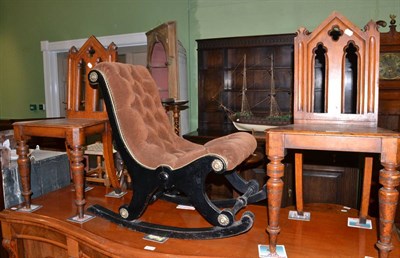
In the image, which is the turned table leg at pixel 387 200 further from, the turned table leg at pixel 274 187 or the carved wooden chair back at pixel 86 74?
the carved wooden chair back at pixel 86 74

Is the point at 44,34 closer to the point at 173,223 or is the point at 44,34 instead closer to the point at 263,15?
the point at 263,15

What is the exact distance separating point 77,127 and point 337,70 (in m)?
1.42

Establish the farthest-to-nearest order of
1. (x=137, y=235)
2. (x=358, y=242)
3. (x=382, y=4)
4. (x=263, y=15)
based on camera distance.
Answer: (x=263, y=15)
(x=382, y=4)
(x=137, y=235)
(x=358, y=242)

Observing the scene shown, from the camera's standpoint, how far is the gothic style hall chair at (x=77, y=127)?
6.12ft

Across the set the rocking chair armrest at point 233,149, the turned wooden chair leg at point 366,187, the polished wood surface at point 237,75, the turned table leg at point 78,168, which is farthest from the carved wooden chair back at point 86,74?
the polished wood surface at point 237,75

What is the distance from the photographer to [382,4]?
3.76m

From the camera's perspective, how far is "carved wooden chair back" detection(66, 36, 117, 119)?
2.26 metres

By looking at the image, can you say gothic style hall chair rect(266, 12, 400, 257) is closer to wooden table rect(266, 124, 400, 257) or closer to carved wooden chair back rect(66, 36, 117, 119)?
wooden table rect(266, 124, 400, 257)

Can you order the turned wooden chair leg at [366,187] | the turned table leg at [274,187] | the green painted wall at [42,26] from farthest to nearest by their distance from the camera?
the green painted wall at [42,26] → the turned wooden chair leg at [366,187] → the turned table leg at [274,187]

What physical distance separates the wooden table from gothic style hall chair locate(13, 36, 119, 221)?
3.40 feet

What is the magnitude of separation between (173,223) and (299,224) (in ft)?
2.25

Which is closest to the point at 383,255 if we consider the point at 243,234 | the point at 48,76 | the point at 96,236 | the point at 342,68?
the point at 243,234

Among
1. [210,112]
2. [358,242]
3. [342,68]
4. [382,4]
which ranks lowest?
[358,242]

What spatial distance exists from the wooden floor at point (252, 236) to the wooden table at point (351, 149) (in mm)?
149
